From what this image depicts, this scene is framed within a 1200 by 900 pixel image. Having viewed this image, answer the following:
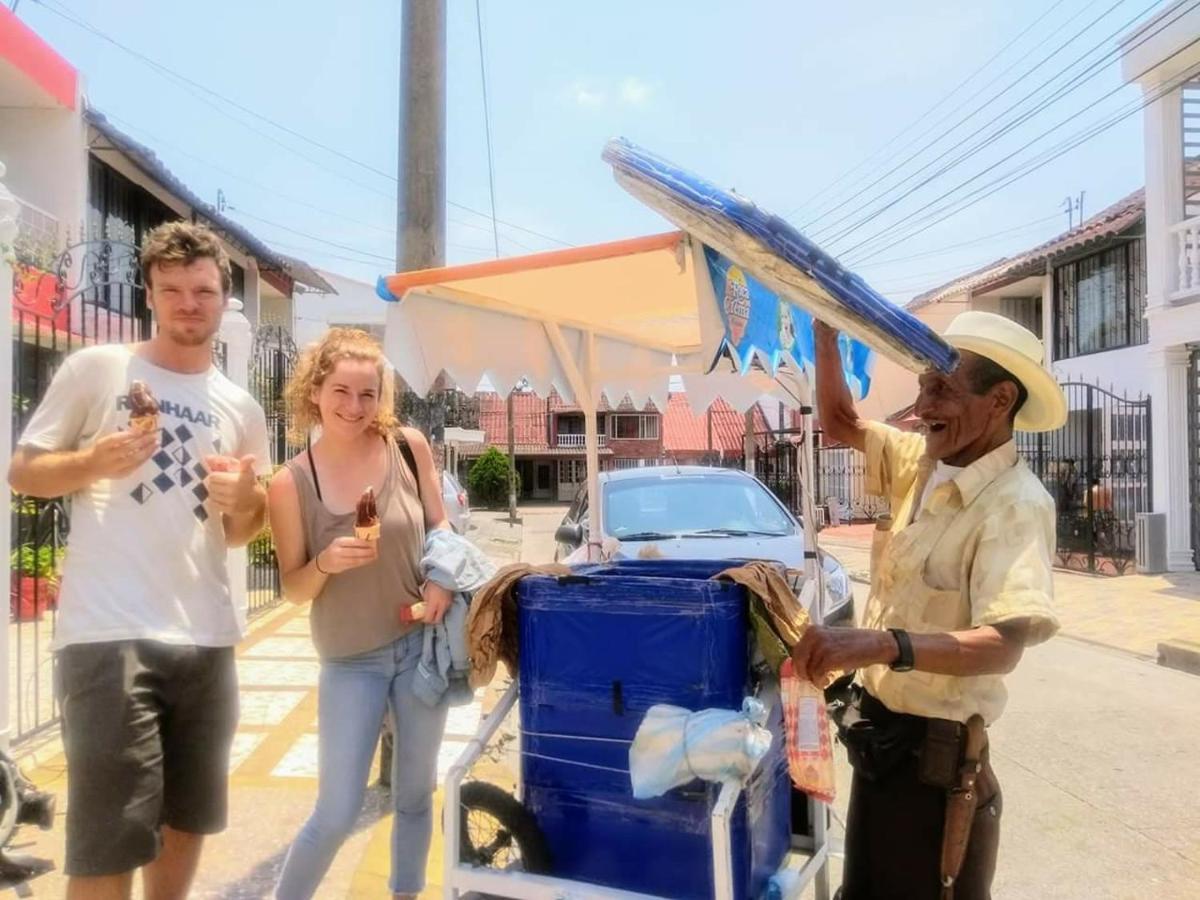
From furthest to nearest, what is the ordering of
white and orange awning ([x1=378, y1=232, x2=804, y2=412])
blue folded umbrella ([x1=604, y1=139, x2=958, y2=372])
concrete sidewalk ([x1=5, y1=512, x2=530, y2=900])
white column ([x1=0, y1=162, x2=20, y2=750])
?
1. white column ([x1=0, y1=162, x2=20, y2=750])
2. concrete sidewalk ([x1=5, y1=512, x2=530, y2=900])
3. white and orange awning ([x1=378, y1=232, x2=804, y2=412])
4. blue folded umbrella ([x1=604, y1=139, x2=958, y2=372])

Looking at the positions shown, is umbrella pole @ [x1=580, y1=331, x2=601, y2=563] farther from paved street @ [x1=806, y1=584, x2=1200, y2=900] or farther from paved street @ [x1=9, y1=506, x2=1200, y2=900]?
paved street @ [x1=806, y1=584, x2=1200, y2=900]

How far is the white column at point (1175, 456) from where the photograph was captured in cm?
1220

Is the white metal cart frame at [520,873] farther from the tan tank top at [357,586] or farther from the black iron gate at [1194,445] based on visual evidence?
the black iron gate at [1194,445]

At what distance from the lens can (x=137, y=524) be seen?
2.40 m

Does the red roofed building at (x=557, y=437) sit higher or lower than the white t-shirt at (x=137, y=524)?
higher

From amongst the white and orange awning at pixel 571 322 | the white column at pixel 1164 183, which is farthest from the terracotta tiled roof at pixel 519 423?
the white and orange awning at pixel 571 322

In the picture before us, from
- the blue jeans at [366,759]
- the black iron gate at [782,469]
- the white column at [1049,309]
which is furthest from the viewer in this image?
the black iron gate at [782,469]

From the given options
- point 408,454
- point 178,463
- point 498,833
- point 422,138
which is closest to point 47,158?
point 422,138

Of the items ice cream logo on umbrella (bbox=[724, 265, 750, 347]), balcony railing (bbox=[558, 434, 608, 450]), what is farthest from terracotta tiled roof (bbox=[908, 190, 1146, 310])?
balcony railing (bbox=[558, 434, 608, 450])

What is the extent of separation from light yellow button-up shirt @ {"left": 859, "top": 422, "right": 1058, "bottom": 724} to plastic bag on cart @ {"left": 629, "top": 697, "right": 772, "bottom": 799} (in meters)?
0.35

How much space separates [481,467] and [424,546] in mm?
38823

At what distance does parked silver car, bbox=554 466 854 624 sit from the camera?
711 centimetres

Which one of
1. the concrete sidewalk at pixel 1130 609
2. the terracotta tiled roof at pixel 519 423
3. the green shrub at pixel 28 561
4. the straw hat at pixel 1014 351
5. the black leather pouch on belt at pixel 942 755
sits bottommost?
the concrete sidewalk at pixel 1130 609

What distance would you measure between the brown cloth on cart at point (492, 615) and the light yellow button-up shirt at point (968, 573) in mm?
852
